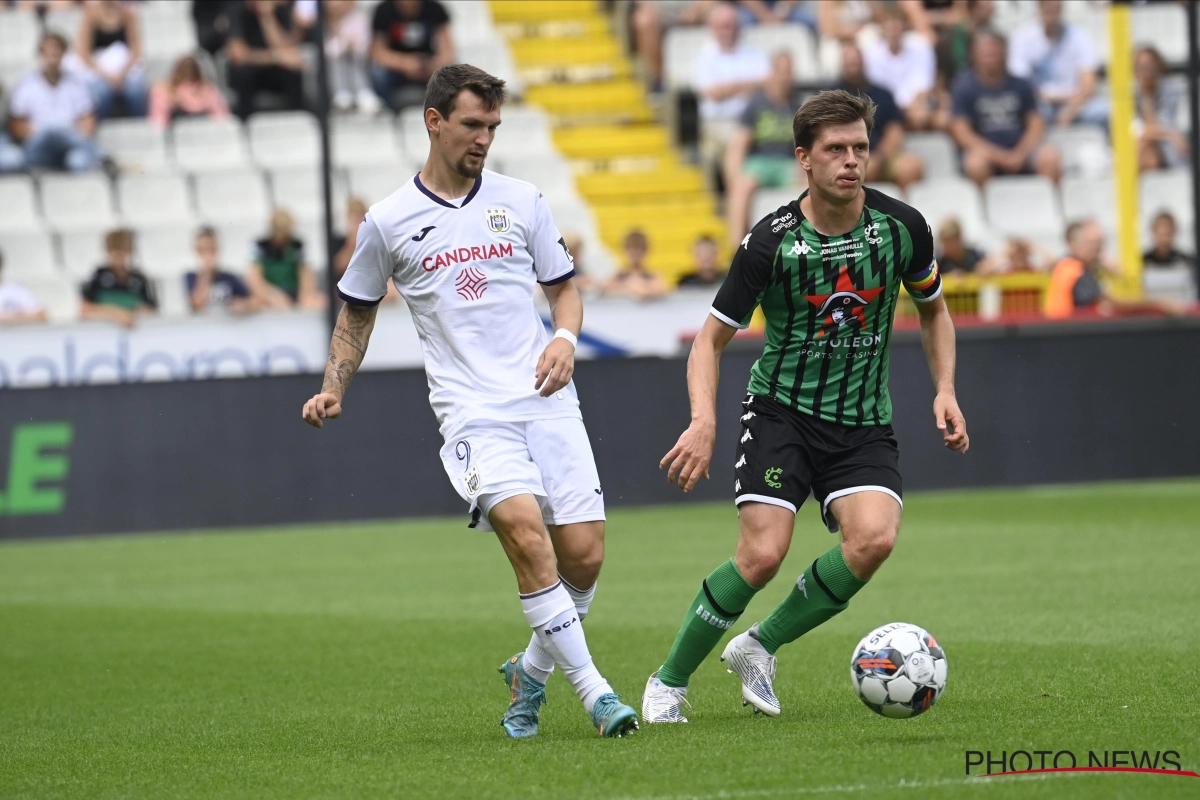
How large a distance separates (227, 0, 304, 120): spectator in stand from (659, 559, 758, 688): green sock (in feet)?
48.4

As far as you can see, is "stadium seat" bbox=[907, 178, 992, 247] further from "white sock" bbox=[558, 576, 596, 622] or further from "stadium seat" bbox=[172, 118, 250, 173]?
"white sock" bbox=[558, 576, 596, 622]

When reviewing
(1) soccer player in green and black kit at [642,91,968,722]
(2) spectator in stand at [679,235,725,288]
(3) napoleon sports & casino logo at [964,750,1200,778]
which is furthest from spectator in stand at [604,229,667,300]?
(3) napoleon sports & casino logo at [964,750,1200,778]

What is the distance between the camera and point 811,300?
6.37 meters

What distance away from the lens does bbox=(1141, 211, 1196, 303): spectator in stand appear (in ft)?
60.4

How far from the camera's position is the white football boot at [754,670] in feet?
21.2

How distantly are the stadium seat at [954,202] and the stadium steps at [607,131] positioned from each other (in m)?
2.22

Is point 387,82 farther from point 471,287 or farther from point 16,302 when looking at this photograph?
point 471,287

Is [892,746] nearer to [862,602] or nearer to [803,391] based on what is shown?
[803,391]

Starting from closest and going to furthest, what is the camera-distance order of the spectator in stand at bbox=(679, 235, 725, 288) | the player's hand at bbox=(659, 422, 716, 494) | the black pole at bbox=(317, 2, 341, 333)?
the player's hand at bbox=(659, 422, 716, 494) < the black pole at bbox=(317, 2, 341, 333) < the spectator in stand at bbox=(679, 235, 725, 288)

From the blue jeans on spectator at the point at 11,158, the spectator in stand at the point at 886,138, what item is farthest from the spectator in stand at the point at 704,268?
the blue jeans on spectator at the point at 11,158

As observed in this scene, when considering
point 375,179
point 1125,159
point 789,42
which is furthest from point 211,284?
point 1125,159

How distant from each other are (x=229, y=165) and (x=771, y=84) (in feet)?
20.0

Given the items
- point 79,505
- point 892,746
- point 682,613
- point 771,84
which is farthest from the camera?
point 771,84


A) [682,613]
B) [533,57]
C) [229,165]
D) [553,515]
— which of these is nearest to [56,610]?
[682,613]
